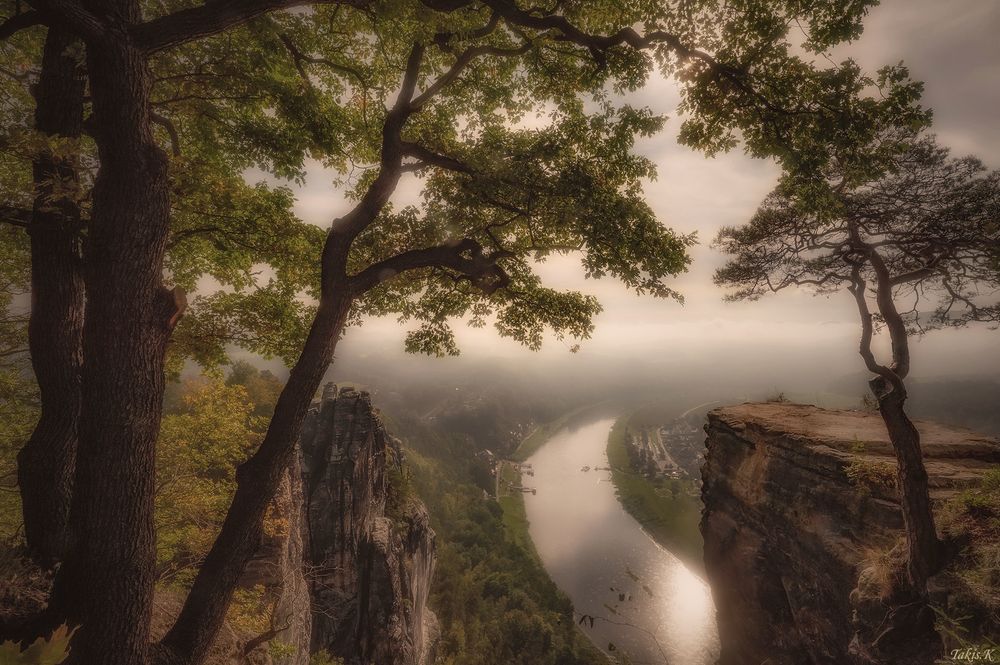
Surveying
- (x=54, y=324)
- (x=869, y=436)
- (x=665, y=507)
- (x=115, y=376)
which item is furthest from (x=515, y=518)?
(x=115, y=376)

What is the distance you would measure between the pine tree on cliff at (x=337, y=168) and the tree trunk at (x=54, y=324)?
260 millimetres

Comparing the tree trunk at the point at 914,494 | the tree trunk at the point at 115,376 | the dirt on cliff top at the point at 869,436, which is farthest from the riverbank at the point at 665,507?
the tree trunk at the point at 115,376

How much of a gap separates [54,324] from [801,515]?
19942mm

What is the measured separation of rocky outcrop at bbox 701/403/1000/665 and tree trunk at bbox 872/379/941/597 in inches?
81.6

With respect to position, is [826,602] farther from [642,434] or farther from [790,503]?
[642,434]

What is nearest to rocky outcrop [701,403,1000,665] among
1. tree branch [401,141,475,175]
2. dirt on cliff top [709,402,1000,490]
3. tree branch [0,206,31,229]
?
dirt on cliff top [709,402,1000,490]

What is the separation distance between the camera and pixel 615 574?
6562cm

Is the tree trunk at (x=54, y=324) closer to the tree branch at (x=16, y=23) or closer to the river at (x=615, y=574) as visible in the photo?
the tree branch at (x=16, y=23)

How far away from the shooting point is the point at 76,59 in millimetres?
4625

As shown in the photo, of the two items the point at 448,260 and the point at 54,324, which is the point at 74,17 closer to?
the point at 54,324

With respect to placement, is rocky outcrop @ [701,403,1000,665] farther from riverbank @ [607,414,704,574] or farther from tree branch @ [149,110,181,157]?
riverbank @ [607,414,704,574]

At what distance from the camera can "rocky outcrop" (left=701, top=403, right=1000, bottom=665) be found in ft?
37.3

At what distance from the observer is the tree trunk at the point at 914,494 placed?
819 cm

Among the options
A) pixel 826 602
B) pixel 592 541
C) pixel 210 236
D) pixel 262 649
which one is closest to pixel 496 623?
pixel 592 541
